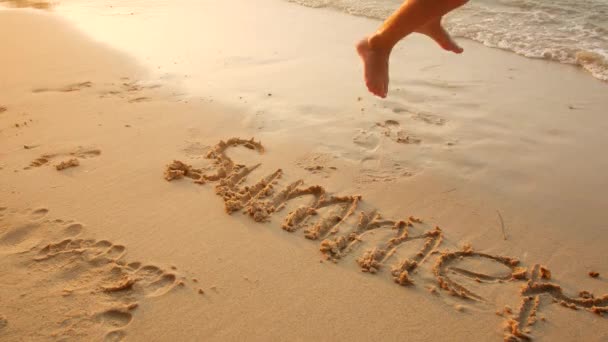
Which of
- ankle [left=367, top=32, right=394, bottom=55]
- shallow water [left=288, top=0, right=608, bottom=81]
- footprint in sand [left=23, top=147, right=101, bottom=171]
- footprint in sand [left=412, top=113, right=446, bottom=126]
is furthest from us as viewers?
shallow water [left=288, top=0, right=608, bottom=81]

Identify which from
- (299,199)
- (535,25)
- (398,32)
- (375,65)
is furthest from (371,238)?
(535,25)

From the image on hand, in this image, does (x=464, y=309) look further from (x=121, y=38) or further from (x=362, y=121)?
(x=121, y=38)

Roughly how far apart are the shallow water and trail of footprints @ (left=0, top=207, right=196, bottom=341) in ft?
13.9

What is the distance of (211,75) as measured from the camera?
4270mm

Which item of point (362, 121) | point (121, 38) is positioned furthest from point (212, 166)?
point (121, 38)

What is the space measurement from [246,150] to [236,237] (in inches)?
35.3

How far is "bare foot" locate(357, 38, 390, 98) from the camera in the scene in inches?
96.4

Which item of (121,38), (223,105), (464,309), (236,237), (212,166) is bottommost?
(464,309)

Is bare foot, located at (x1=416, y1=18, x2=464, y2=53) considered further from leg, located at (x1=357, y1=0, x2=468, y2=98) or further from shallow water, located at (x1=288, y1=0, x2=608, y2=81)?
shallow water, located at (x1=288, y1=0, x2=608, y2=81)

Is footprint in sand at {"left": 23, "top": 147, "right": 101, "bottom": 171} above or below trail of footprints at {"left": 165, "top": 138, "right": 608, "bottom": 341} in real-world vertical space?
above

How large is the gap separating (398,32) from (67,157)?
2105 mm

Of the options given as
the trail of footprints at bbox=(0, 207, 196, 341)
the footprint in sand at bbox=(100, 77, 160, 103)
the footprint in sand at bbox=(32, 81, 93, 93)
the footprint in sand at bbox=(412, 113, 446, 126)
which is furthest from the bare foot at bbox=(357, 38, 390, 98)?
the footprint in sand at bbox=(32, 81, 93, 93)

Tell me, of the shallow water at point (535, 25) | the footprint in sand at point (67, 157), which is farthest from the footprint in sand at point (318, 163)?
the shallow water at point (535, 25)

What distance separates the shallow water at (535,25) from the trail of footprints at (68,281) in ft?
13.9
